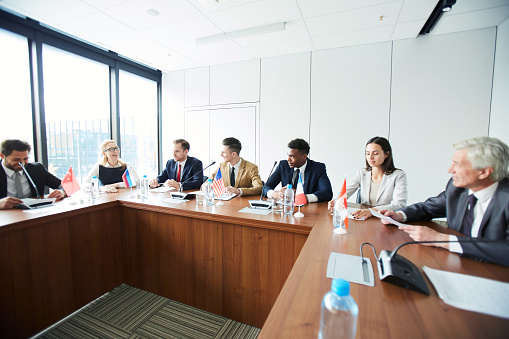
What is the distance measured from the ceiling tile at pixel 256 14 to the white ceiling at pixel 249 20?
0.01 m

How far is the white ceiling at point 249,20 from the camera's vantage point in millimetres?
2619

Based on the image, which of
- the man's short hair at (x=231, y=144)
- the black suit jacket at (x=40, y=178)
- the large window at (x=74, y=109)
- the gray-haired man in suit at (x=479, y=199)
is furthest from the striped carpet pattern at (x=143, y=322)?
the large window at (x=74, y=109)

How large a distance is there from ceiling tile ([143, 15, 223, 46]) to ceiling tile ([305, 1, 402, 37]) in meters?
1.29

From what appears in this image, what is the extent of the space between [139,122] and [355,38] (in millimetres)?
4203

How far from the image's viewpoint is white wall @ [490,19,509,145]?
2854 millimetres

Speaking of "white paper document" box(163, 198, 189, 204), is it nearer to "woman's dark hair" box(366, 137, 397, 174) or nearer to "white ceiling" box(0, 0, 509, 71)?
"woman's dark hair" box(366, 137, 397, 174)

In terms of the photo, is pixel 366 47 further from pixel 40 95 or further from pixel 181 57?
pixel 40 95

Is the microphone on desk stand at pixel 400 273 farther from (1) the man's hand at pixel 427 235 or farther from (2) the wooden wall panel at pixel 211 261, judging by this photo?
(2) the wooden wall panel at pixel 211 261

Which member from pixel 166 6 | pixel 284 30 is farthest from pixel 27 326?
pixel 284 30

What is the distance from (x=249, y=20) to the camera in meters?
2.98

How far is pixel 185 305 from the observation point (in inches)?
82.5

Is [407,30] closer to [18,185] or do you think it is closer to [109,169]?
[109,169]

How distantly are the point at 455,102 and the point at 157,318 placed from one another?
4.41m

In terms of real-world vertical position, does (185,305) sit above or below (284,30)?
below
